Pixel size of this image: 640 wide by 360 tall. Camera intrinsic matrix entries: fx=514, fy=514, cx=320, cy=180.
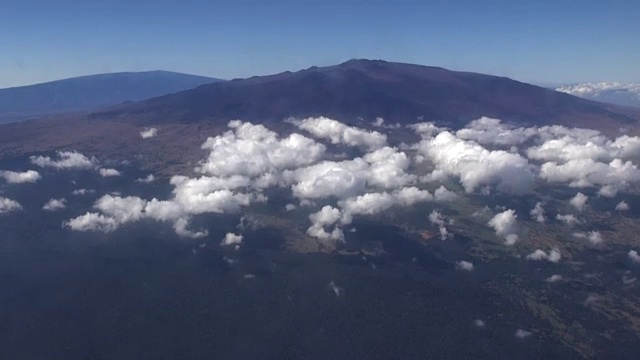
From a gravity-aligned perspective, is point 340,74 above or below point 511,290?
above

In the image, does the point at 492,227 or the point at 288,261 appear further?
the point at 492,227

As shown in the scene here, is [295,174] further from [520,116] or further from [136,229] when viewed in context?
[520,116]

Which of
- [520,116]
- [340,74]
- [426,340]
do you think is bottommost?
[426,340]

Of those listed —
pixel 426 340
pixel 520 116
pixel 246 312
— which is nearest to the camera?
pixel 426 340

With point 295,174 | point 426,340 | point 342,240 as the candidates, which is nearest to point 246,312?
point 426,340

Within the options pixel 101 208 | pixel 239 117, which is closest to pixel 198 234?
pixel 101 208

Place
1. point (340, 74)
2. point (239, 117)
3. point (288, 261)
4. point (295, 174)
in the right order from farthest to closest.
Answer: point (340, 74), point (239, 117), point (295, 174), point (288, 261)
